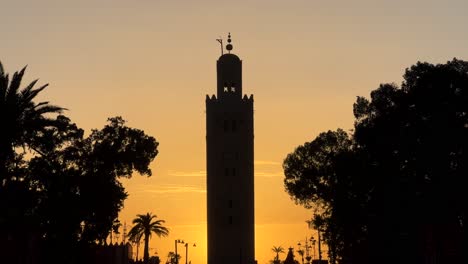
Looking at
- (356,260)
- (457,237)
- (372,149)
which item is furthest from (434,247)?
(356,260)

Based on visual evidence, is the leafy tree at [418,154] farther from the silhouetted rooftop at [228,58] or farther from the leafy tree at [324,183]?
the silhouetted rooftop at [228,58]

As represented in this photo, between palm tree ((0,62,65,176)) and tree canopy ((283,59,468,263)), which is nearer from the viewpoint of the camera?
palm tree ((0,62,65,176))

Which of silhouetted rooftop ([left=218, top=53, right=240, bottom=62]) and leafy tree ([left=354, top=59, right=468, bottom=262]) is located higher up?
silhouetted rooftop ([left=218, top=53, right=240, bottom=62])

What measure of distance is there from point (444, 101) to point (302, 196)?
2130 cm

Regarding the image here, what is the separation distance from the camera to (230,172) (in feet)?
313

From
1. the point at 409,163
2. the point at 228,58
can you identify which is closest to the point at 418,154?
the point at 409,163

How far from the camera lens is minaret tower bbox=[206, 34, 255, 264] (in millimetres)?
93125

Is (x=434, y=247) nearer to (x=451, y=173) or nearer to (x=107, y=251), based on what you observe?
(x=451, y=173)

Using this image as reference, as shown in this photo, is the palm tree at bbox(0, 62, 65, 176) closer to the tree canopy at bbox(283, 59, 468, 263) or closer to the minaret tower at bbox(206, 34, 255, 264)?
the tree canopy at bbox(283, 59, 468, 263)

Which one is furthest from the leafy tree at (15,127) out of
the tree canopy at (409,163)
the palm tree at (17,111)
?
the tree canopy at (409,163)

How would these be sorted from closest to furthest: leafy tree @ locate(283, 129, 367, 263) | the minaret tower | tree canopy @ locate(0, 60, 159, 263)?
1. tree canopy @ locate(0, 60, 159, 263)
2. leafy tree @ locate(283, 129, 367, 263)
3. the minaret tower

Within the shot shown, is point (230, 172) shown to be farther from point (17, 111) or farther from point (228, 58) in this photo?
point (17, 111)

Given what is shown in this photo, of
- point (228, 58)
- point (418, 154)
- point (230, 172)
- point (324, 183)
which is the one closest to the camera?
point (418, 154)

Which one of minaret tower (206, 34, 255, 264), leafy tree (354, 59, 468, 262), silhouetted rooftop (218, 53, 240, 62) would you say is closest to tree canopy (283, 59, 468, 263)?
leafy tree (354, 59, 468, 262)
